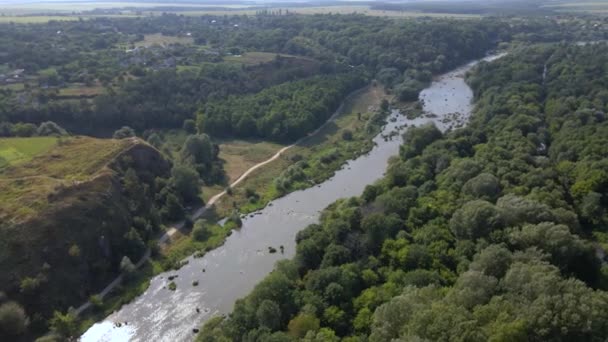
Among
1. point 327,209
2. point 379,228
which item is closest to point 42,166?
point 327,209

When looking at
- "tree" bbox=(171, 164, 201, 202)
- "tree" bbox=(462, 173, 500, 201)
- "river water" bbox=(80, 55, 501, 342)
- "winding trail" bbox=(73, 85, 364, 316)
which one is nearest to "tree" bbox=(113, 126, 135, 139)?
"tree" bbox=(171, 164, 201, 202)

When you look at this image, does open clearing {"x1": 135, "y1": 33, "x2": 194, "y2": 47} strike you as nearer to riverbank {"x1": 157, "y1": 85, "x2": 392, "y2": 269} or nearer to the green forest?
the green forest

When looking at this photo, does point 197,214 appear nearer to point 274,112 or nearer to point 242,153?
point 242,153

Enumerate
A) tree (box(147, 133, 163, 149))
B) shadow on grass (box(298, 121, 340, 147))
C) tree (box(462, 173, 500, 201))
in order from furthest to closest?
shadow on grass (box(298, 121, 340, 147)) < tree (box(147, 133, 163, 149)) < tree (box(462, 173, 500, 201))

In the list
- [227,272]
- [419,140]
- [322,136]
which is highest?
[419,140]

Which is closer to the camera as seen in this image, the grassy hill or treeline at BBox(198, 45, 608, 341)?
treeline at BBox(198, 45, 608, 341)

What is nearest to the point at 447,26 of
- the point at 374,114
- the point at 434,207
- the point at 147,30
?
the point at 374,114
